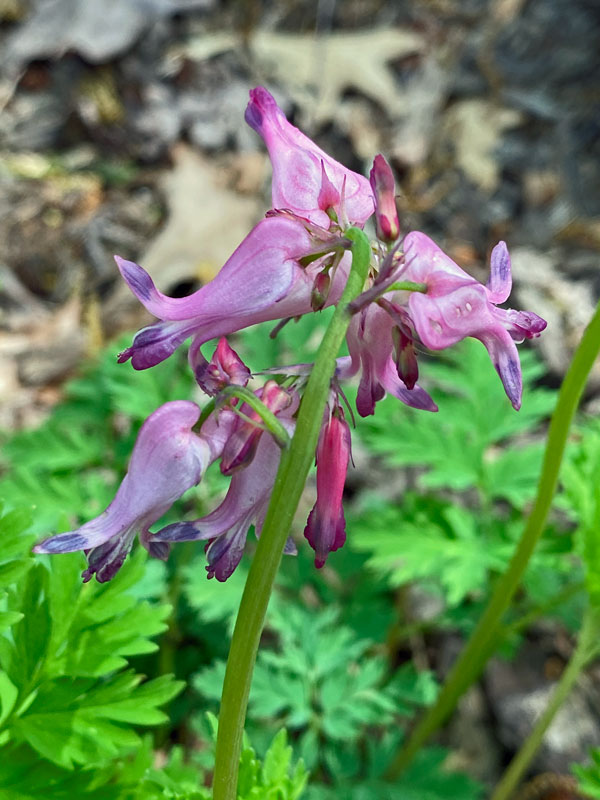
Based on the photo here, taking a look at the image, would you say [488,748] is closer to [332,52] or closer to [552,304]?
[552,304]

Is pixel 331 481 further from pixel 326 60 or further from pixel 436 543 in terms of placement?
pixel 326 60

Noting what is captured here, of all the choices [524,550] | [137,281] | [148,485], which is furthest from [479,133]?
[148,485]

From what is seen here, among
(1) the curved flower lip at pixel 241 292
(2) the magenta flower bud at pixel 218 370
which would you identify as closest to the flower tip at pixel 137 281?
(1) the curved flower lip at pixel 241 292

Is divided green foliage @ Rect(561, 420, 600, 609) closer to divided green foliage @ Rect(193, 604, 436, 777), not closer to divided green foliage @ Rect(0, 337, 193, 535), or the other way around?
divided green foliage @ Rect(193, 604, 436, 777)

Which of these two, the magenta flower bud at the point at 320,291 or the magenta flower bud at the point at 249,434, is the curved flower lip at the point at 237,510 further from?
the magenta flower bud at the point at 320,291

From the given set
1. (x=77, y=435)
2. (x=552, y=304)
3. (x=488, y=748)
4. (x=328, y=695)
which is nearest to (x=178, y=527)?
(x=328, y=695)

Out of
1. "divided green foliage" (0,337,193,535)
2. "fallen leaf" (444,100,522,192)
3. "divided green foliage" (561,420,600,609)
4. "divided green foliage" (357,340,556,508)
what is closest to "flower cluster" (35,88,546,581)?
"divided green foliage" (561,420,600,609)
